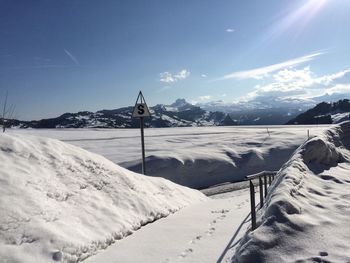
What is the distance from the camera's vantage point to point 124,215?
24.9ft

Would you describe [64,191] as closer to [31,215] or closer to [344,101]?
[31,215]

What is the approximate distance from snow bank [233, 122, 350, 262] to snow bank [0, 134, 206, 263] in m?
2.69

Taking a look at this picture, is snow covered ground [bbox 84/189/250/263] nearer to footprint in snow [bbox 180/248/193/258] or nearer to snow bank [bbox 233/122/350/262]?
footprint in snow [bbox 180/248/193/258]

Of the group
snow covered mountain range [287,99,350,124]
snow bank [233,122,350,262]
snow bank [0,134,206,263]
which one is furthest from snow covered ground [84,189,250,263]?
snow covered mountain range [287,99,350,124]

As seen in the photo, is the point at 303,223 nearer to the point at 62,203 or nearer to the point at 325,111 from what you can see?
the point at 62,203

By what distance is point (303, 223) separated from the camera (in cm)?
448

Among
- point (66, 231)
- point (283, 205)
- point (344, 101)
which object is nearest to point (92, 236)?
point (66, 231)

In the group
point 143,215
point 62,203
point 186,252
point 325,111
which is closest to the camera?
point 186,252

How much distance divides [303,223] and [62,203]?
4.10 meters

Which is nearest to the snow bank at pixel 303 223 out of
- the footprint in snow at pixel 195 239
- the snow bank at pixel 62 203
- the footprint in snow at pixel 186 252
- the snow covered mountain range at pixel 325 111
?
the footprint in snow at pixel 186 252

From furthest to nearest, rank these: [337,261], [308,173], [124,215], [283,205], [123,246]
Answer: [124,215], [308,173], [123,246], [283,205], [337,261]

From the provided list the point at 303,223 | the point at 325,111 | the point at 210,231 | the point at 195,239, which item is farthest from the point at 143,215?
the point at 325,111

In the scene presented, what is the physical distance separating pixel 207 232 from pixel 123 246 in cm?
177

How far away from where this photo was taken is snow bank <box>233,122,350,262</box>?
13.0 ft
